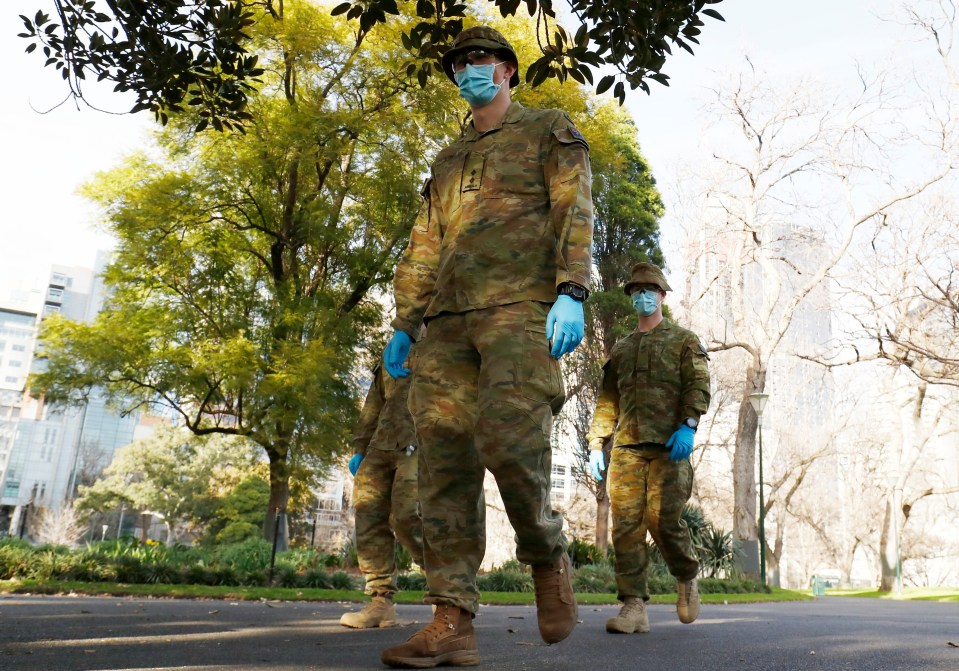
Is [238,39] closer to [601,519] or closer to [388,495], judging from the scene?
[388,495]

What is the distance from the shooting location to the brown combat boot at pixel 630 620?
5.35 m

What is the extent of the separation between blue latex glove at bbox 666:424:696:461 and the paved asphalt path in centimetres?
121

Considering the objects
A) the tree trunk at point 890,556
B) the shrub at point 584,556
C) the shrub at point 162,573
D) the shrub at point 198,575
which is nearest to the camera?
the shrub at point 162,573

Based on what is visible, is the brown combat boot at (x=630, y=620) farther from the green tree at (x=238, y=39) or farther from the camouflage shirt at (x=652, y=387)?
the green tree at (x=238, y=39)

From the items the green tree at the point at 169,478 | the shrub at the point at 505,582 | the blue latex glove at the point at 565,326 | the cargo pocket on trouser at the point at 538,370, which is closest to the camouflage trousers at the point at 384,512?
the cargo pocket on trouser at the point at 538,370

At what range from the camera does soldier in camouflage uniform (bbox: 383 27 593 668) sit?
3096 mm

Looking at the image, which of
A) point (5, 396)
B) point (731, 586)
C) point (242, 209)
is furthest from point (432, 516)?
point (5, 396)

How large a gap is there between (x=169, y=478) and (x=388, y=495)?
43453mm

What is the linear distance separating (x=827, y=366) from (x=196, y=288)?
18.1 metres

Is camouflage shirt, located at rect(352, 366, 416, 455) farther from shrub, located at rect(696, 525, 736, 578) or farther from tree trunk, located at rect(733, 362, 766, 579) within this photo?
tree trunk, located at rect(733, 362, 766, 579)

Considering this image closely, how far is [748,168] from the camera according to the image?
25.3 m

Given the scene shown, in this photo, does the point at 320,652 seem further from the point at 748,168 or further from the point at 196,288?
the point at 748,168

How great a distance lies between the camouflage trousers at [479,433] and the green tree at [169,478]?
41.8m

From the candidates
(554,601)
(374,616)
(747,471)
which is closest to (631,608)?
(374,616)
